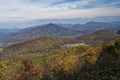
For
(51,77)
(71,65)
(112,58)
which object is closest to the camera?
(112,58)

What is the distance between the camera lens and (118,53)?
76.7m

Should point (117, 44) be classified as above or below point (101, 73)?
above

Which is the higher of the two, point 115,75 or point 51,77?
point 115,75

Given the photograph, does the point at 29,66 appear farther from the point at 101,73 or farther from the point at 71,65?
the point at 101,73

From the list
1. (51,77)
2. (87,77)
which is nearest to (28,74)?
(51,77)

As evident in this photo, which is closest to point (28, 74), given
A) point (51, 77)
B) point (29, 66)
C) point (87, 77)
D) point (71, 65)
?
point (29, 66)

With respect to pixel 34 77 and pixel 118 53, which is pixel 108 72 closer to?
pixel 118 53

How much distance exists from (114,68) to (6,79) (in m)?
49.8

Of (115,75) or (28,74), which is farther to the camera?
(28,74)

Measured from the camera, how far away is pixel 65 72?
8488 cm

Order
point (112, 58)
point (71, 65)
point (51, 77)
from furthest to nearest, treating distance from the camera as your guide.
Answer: point (71, 65) → point (51, 77) → point (112, 58)

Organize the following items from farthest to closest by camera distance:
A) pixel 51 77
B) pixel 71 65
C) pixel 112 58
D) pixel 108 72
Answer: pixel 71 65, pixel 51 77, pixel 112 58, pixel 108 72

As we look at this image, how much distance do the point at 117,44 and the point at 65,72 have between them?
2045 cm

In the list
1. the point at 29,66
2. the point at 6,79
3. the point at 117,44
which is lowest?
the point at 6,79
